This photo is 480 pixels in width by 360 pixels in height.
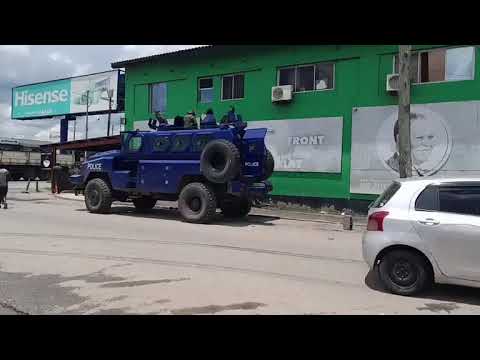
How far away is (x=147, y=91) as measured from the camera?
22.5 m

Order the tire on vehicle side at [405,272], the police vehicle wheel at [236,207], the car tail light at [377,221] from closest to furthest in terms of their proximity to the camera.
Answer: the tire on vehicle side at [405,272] < the car tail light at [377,221] < the police vehicle wheel at [236,207]

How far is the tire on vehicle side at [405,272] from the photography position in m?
5.75

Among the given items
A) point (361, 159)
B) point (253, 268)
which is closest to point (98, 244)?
point (253, 268)

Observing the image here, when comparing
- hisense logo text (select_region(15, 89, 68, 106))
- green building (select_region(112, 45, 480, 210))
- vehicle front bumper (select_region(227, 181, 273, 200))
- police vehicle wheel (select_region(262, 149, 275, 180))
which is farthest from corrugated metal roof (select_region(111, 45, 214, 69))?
hisense logo text (select_region(15, 89, 68, 106))

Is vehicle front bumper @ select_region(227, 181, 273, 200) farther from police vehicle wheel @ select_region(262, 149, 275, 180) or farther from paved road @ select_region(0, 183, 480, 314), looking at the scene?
paved road @ select_region(0, 183, 480, 314)

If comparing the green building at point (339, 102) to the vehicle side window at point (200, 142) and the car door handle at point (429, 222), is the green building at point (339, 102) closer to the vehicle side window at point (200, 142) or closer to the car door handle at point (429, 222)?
the vehicle side window at point (200, 142)

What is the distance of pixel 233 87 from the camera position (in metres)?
19.6

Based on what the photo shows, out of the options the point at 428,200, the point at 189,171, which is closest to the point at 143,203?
the point at 189,171

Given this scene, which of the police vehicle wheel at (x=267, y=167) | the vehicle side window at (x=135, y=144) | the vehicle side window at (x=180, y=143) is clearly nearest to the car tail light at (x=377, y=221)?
the police vehicle wheel at (x=267, y=167)

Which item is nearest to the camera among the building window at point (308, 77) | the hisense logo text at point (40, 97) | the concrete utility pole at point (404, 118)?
the concrete utility pole at point (404, 118)

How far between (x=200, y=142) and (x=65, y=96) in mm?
24547

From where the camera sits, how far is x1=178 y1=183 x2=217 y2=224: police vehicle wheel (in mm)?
12719
